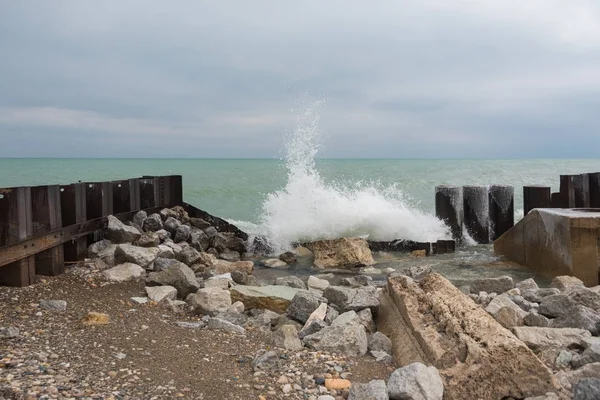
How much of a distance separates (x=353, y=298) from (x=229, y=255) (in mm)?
5803

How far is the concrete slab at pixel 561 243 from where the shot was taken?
7.78 meters

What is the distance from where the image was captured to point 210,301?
17.3ft

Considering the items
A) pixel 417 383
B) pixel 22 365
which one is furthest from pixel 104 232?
pixel 417 383

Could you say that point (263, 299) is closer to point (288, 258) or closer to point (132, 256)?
point (132, 256)

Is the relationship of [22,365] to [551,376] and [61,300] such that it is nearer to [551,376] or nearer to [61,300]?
[61,300]

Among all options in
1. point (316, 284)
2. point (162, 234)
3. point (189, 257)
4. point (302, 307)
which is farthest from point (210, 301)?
point (162, 234)

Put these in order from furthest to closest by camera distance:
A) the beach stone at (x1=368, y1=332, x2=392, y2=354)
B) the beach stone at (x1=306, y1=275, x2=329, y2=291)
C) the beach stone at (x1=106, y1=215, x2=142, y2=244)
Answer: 1. the beach stone at (x1=106, y1=215, x2=142, y2=244)
2. the beach stone at (x1=306, y1=275, x2=329, y2=291)
3. the beach stone at (x1=368, y1=332, x2=392, y2=354)

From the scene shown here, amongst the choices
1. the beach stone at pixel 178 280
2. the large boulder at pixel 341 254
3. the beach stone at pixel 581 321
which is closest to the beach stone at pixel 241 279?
the beach stone at pixel 178 280

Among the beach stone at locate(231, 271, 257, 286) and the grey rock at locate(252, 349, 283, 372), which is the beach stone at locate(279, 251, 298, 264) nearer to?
the beach stone at locate(231, 271, 257, 286)

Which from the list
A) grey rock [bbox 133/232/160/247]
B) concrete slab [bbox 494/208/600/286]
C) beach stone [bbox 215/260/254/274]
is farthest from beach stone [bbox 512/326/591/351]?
grey rock [bbox 133/232/160/247]

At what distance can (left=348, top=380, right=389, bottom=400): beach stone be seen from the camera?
300cm

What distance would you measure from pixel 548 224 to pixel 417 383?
6654 millimetres

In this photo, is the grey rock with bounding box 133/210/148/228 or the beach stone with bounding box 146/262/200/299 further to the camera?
the grey rock with bounding box 133/210/148/228

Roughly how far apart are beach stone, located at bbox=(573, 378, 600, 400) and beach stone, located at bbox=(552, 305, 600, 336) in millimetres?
1572
